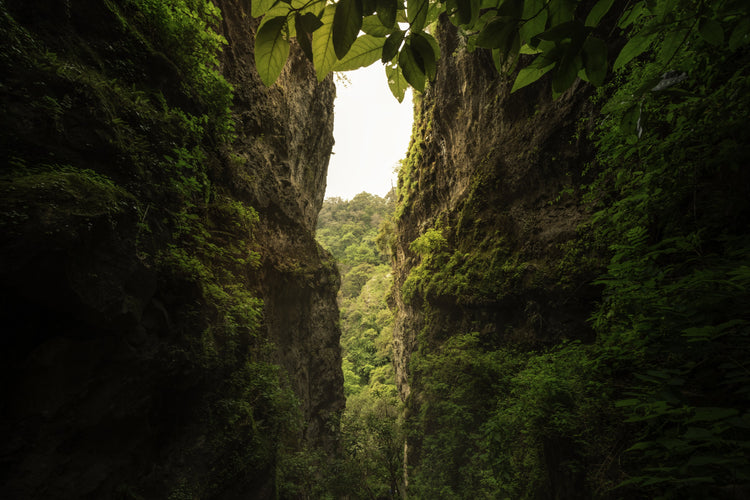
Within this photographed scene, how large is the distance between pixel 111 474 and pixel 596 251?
7.34 metres

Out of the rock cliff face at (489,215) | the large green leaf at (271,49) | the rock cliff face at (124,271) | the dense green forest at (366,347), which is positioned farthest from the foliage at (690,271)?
the dense green forest at (366,347)

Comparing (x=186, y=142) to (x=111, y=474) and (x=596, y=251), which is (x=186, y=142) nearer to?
(x=111, y=474)

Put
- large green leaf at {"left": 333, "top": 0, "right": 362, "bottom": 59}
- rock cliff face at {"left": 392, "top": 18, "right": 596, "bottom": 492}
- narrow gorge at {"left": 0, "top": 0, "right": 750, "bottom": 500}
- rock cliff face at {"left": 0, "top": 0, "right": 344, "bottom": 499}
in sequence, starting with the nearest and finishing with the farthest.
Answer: large green leaf at {"left": 333, "top": 0, "right": 362, "bottom": 59} → narrow gorge at {"left": 0, "top": 0, "right": 750, "bottom": 500} → rock cliff face at {"left": 0, "top": 0, "right": 344, "bottom": 499} → rock cliff face at {"left": 392, "top": 18, "right": 596, "bottom": 492}

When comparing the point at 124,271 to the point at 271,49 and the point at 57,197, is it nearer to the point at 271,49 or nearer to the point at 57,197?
the point at 57,197

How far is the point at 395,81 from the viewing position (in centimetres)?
104

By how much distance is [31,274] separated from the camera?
7.20 feet

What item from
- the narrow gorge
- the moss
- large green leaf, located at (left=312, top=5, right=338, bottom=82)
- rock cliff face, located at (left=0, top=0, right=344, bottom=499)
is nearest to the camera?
large green leaf, located at (left=312, top=5, right=338, bottom=82)

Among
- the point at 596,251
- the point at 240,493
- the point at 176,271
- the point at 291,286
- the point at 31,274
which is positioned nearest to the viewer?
the point at 31,274

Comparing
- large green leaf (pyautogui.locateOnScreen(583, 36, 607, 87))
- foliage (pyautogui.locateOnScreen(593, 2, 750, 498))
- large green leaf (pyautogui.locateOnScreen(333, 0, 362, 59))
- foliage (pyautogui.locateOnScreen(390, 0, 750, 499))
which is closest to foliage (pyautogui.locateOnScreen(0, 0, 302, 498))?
large green leaf (pyautogui.locateOnScreen(333, 0, 362, 59))

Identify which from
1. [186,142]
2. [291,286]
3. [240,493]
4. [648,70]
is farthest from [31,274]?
[291,286]

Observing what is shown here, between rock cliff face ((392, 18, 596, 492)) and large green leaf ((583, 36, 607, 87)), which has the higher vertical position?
rock cliff face ((392, 18, 596, 492))

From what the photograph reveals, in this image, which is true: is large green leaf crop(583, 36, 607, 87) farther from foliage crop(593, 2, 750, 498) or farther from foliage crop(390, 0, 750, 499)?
foliage crop(593, 2, 750, 498)

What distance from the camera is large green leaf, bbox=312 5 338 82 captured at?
814 millimetres

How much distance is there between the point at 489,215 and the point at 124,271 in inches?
316
